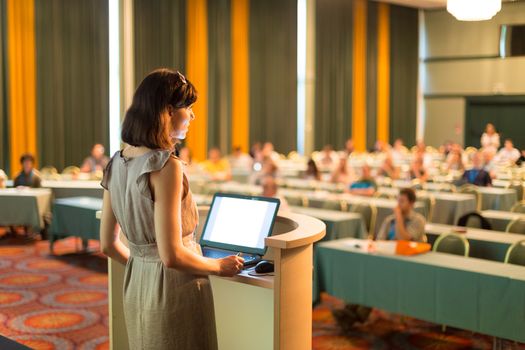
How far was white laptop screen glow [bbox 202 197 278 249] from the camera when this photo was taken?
8.91ft

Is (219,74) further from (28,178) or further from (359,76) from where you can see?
(28,178)

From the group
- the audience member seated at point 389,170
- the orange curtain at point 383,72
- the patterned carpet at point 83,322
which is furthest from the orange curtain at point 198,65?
the patterned carpet at point 83,322

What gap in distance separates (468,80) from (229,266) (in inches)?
836

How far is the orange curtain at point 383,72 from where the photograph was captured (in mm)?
22047

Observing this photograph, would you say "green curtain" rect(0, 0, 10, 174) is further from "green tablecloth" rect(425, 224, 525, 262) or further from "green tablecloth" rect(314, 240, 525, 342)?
"green tablecloth" rect(425, 224, 525, 262)

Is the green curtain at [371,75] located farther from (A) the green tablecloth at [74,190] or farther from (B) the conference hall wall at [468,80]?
(A) the green tablecloth at [74,190]

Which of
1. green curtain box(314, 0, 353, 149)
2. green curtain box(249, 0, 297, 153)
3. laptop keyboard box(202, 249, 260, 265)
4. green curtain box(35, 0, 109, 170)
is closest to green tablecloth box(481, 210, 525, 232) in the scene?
laptop keyboard box(202, 249, 260, 265)

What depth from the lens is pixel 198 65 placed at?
16.8 m

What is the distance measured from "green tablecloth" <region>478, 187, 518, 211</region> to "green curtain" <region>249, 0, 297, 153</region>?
8768mm

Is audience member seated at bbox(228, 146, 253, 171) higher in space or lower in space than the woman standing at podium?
lower

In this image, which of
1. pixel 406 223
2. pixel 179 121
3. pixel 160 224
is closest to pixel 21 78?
pixel 406 223

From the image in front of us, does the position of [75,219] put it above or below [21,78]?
below

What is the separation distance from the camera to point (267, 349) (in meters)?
3.07

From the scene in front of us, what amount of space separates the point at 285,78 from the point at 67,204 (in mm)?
11060
